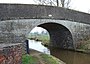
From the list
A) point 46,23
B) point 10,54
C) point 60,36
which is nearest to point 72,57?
point 46,23

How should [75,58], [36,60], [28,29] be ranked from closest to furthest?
[36,60]
[75,58]
[28,29]

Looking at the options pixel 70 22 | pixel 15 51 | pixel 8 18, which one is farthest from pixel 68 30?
pixel 15 51

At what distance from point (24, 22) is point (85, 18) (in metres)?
7.71

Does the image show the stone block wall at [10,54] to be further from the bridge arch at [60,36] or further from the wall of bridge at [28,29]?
the bridge arch at [60,36]

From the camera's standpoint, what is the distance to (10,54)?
14.5ft

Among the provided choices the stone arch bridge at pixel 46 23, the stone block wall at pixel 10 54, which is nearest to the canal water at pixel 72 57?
the stone arch bridge at pixel 46 23

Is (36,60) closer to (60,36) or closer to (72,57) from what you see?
(72,57)

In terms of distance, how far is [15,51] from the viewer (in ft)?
15.5

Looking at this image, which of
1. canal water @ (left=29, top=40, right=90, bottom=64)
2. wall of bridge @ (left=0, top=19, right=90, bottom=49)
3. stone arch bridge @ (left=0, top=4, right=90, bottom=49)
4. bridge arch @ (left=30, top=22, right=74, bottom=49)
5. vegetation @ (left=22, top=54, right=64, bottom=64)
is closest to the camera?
vegetation @ (left=22, top=54, right=64, bottom=64)

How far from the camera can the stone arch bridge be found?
54.5ft

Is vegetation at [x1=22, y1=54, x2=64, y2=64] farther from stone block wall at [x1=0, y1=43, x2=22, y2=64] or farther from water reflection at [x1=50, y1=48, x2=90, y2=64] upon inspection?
stone block wall at [x1=0, y1=43, x2=22, y2=64]

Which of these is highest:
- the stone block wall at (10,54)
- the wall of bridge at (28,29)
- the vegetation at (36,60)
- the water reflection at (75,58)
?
the wall of bridge at (28,29)

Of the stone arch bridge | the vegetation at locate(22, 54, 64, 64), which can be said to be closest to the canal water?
the stone arch bridge

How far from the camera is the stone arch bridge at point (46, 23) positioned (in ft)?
54.5
